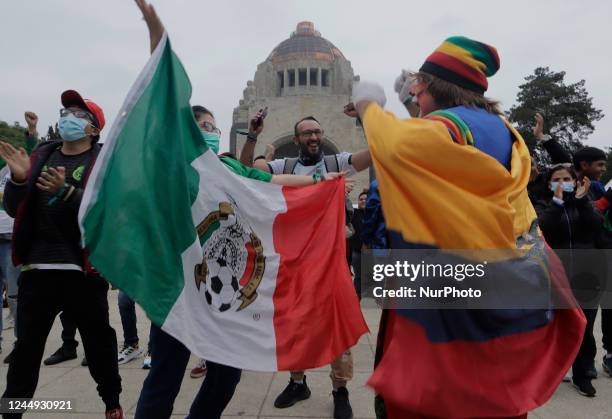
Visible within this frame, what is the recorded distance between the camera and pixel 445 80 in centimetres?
193

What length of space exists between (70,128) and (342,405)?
2831 mm

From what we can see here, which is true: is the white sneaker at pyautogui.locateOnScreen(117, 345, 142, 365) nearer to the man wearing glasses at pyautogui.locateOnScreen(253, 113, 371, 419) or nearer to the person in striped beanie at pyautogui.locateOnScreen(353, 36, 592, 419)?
the man wearing glasses at pyautogui.locateOnScreen(253, 113, 371, 419)

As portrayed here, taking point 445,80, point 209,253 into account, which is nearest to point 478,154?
point 445,80

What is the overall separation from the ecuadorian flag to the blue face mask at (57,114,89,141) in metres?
2.41

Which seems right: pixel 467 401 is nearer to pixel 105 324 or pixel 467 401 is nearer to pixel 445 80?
pixel 445 80

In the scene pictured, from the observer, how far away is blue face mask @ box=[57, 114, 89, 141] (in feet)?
10.5

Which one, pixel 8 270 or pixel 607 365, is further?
pixel 8 270

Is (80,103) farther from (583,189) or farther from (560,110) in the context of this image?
(560,110)

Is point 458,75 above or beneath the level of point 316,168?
above

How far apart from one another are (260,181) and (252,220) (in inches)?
12.7

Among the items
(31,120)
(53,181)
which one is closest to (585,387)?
(53,181)

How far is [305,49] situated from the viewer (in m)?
47.5

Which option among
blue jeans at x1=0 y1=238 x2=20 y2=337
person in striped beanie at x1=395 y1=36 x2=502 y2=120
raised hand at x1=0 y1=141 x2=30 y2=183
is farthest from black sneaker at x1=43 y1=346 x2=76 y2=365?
person in striped beanie at x1=395 y1=36 x2=502 y2=120

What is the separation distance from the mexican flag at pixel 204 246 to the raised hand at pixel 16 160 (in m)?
1.08
